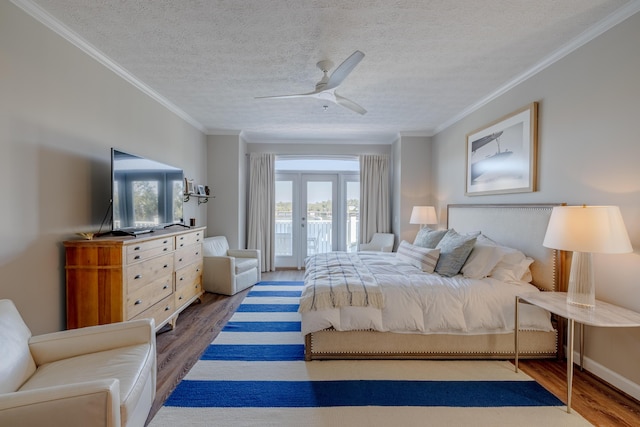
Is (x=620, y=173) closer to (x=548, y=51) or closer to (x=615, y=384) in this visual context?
(x=548, y=51)

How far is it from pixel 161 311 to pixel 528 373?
3330mm

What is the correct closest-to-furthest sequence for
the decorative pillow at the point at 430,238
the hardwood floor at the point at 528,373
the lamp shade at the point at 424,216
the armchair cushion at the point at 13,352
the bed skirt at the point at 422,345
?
the armchair cushion at the point at 13,352, the hardwood floor at the point at 528,373, the bed skirt at the point at 422,345, the decorative pillow at the point at 430,238, the lamp shade at the point at 424,216

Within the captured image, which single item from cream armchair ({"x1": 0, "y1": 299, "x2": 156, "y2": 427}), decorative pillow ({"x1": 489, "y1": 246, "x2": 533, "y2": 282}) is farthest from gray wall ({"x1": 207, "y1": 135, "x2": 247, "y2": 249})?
decorative pillow ({"x1": 489, "y1": 246, "x2": 533, "y2": 282})

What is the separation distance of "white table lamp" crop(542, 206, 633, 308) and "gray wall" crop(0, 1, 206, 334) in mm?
3672

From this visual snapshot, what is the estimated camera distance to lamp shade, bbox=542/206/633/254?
1.75 metres

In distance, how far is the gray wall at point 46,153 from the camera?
6.07 ft

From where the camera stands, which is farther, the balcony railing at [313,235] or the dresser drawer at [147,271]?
the balcony railing at [313,235]

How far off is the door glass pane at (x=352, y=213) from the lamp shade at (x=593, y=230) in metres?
4.10

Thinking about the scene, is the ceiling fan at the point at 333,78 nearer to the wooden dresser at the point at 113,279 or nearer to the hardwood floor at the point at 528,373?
the wooden dresser at the point at 113,279

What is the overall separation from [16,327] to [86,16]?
83.9 inches

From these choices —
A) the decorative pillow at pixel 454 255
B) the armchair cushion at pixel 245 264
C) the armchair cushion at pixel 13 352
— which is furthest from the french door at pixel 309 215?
the armchair cushion at pixel 13 352

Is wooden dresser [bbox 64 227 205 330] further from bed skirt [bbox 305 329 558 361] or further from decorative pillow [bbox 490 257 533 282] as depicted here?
→ decorative pillow [bbox 490 257 533 282]

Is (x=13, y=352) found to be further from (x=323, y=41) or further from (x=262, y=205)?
(x=262, y=205)

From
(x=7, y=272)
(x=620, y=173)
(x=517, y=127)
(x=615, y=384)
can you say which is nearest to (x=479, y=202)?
(x=517, y=127)
